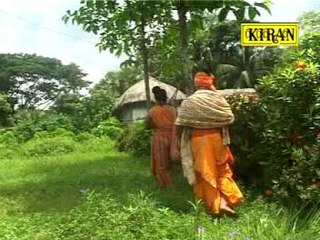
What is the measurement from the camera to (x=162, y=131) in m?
9.05

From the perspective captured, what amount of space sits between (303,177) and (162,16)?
416 centimetres

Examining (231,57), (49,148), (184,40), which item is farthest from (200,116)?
(231,57)

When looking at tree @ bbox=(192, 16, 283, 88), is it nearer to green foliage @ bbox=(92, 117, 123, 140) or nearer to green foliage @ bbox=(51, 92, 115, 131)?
green foliage @ bbox=(51, 92, 115, 131)

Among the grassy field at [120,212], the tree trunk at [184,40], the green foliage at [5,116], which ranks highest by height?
the tree trunk at [184,40]

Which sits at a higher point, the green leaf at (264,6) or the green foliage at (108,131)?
the green leaf at (264,6)

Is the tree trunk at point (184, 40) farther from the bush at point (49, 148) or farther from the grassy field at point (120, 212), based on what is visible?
the bush at point (49, 148)

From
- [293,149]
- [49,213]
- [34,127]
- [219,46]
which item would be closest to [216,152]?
[293,149]

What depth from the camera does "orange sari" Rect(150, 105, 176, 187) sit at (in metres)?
9.01

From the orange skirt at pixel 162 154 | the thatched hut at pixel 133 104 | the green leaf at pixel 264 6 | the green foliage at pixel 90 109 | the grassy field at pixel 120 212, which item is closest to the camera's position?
the grassy field at pixel 120 212

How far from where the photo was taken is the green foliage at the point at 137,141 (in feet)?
48.9

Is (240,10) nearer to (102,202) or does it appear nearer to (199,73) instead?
(199,73)

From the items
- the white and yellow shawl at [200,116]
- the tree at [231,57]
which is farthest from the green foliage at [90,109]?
the white and yellow shawl at [200,116]

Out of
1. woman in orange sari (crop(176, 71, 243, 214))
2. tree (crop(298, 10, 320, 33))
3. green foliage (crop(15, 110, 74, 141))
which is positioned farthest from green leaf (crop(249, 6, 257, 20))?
green foliage (crop(15, 110, 74, 141))

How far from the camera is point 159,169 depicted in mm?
9016
